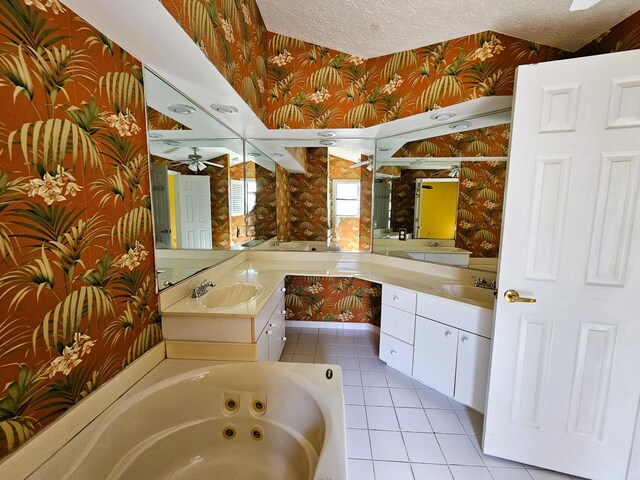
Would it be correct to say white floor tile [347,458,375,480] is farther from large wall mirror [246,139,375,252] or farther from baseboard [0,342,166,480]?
large wall mirror [246,139,375,252]

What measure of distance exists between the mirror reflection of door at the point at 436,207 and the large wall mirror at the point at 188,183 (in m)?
1.77

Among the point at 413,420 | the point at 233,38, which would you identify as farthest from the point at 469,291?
the point at 233,38

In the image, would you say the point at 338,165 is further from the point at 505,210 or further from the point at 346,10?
the point at 505,210

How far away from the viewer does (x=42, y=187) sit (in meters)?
A: 0.81

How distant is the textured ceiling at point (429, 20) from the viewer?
143cm

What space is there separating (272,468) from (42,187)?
140cm

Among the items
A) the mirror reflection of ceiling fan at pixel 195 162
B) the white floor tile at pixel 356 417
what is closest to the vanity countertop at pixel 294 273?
the mirror reflection of ceiling fan at pixel 195 162

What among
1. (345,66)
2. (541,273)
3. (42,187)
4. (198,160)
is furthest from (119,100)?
(541,273)

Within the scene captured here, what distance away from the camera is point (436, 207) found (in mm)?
2436

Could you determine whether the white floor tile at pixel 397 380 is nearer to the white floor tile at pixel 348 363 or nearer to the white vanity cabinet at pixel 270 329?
the white floor tile at pixel 348 363

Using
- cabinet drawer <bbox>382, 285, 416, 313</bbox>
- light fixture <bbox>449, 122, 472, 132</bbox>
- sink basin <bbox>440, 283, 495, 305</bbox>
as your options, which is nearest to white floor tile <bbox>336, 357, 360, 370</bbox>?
cabinet drawer <bbox>382, 285, 416, 313</bbox>

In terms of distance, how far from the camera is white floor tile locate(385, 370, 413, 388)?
2.13 metres

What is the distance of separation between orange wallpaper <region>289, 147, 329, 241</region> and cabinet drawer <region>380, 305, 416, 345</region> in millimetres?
1221

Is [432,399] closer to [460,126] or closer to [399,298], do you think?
[399,298]
